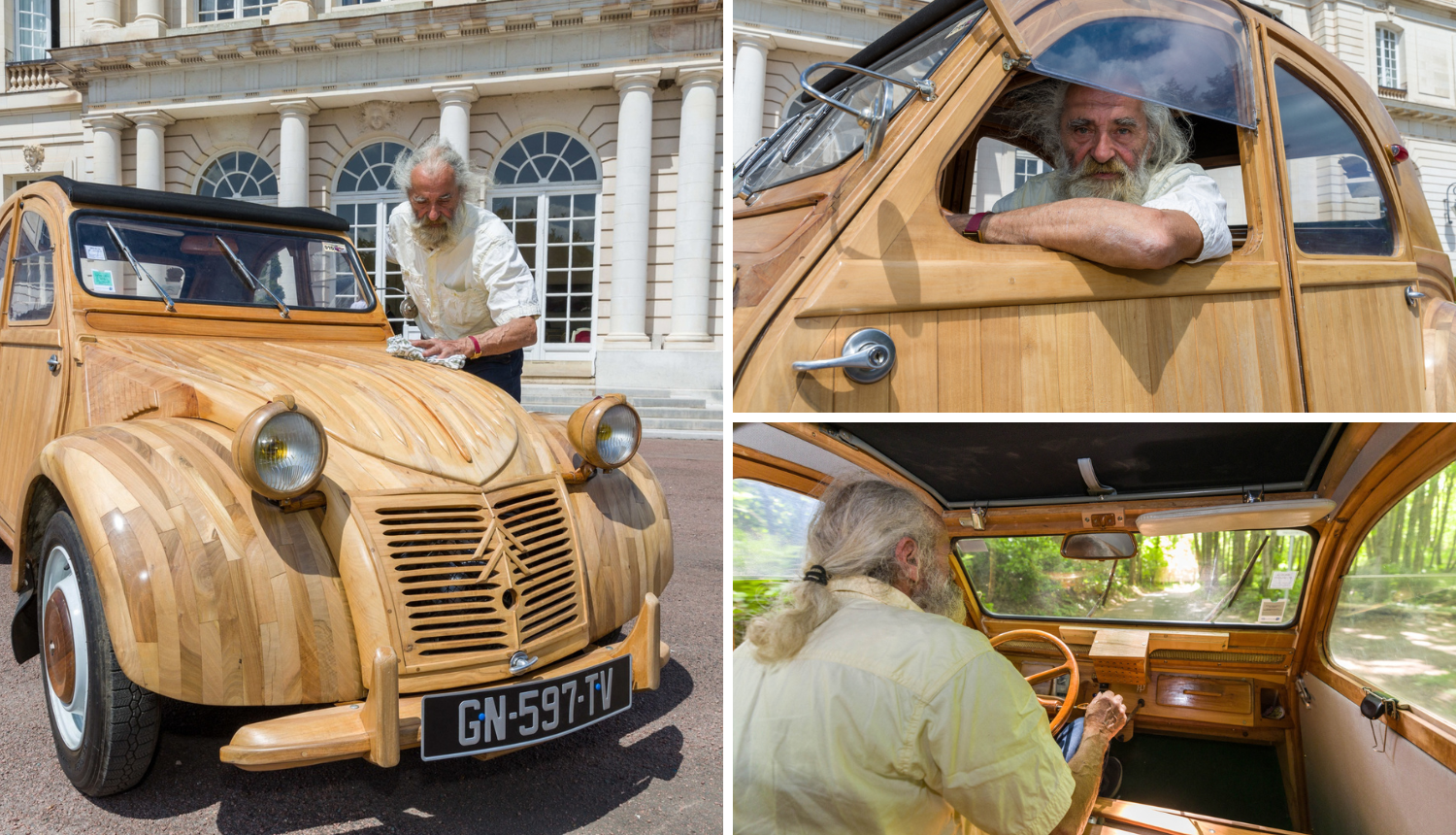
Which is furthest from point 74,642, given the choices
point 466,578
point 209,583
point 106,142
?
point 106,142

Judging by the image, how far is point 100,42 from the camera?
1820 centimetres

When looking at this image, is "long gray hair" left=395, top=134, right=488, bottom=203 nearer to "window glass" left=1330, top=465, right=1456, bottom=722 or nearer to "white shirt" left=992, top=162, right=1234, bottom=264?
"white shirt" left=992, top=162, right=1234, bottom=264

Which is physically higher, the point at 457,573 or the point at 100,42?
the point at 100,42

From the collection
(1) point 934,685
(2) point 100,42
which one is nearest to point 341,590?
(1) point 934,685

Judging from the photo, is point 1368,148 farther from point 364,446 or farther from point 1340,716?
point 364,446

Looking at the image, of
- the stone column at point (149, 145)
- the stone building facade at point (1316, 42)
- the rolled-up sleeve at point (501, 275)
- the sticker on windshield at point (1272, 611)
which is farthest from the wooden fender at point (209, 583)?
the stone column at point (149, 145)

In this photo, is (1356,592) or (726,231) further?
(1356,592)

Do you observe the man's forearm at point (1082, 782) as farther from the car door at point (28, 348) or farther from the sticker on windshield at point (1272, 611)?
the car door at point (28, 348)

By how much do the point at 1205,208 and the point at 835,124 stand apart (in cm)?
87

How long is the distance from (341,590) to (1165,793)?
9.39 ft

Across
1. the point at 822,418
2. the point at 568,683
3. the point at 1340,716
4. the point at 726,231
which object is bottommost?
the point at 1340,716

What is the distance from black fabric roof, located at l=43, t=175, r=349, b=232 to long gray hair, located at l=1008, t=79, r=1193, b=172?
9.73 feet

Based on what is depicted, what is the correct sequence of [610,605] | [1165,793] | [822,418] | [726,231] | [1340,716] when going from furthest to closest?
[1165,793], [610,605], [1340,716], [726,231], [822,418]

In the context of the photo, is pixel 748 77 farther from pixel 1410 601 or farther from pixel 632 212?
pixel 632 212
